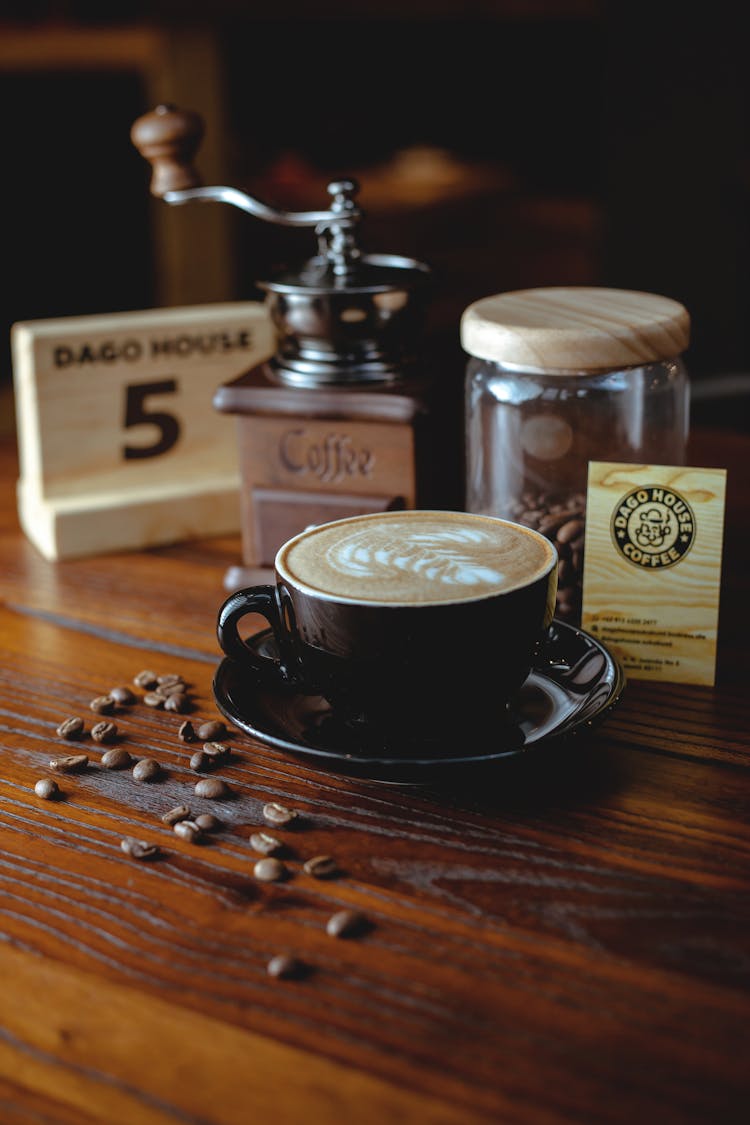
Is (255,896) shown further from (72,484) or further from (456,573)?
(72,484)

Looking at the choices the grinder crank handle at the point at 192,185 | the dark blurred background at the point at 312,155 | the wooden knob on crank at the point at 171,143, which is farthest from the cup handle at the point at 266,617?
the dark blurred background at the point at 312,155

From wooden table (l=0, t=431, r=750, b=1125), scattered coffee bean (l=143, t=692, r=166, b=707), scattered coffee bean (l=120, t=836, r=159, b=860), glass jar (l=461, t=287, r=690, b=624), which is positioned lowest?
wooden table (l=0, t=431, r=750, b=1125)

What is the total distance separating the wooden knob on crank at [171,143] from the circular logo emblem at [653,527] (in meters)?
0.60

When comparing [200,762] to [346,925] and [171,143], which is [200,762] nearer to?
[346,925]

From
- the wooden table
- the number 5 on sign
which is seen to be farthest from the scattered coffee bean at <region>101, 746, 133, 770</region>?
the number 5 on sign

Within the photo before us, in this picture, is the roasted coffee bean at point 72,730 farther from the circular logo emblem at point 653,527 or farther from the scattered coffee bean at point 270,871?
the circular logo emblem at point 653,527

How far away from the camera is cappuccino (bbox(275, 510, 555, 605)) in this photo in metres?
0.80

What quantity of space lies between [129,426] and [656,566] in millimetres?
688

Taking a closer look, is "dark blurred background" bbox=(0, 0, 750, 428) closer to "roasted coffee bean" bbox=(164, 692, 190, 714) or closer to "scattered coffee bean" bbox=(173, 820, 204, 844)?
"roasted coffee bean" bbox=(164, 692, 190, 714)

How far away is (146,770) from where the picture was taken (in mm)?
872

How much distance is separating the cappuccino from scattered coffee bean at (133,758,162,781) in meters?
0.17

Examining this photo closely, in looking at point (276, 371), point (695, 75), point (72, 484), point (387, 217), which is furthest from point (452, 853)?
point (387, 217)

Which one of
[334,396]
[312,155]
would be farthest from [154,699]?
[312,155]

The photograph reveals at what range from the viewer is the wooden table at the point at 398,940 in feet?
1.93
